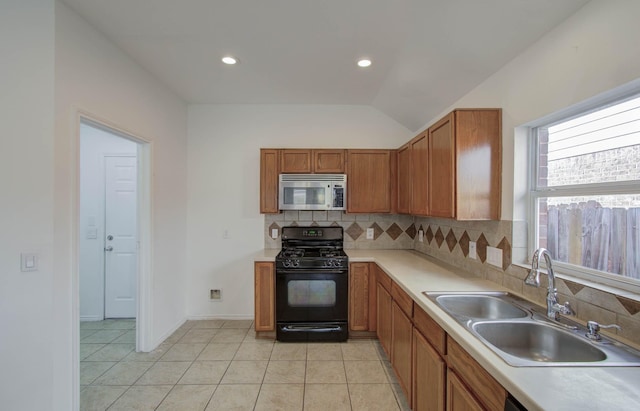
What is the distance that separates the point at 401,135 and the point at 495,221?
1794 millimetres

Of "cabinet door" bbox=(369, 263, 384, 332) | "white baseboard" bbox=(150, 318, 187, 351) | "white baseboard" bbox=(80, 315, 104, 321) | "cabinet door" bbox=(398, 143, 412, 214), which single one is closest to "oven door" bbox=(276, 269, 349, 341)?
"cabinet door" bbox=(369, 263, 384, 332)

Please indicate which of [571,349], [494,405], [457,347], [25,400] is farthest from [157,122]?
[571,349]

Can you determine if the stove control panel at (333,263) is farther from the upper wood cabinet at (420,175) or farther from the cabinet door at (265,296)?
the upper wood cabinet at (420,175)

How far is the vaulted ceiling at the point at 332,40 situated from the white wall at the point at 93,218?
50.5 inches

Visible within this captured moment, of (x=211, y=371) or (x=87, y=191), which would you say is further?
(x=87, y=191)

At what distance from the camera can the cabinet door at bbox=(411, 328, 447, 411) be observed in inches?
53.4

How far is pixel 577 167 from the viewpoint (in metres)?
1.49

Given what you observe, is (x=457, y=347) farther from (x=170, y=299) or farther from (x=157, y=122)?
(x=157, y=122)

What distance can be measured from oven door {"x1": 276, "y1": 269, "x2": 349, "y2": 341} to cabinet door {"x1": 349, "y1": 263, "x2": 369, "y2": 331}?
7cm

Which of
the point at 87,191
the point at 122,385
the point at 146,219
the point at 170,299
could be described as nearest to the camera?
the point at 122,385

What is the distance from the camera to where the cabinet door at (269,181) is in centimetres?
315

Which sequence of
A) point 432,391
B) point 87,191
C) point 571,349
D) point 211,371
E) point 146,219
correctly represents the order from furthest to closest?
point 87,191 < point 146,219 < point 211,371 < point 432,391 < point 571,349

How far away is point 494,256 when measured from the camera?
1.95 meters

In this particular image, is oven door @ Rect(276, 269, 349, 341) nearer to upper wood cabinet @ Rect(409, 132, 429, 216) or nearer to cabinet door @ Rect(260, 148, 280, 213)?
cabinet door @ Rect(260, 148, 280, 213)
